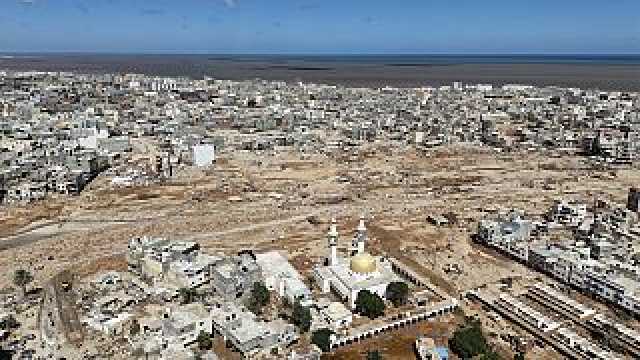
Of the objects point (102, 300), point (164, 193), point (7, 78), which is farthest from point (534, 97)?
point (7, 78)

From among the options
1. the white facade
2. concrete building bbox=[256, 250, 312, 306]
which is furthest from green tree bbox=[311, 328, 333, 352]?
the white facade

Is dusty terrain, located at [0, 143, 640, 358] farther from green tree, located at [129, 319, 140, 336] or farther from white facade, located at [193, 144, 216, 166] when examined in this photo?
green tree, located at [129, 319, 140, 336]

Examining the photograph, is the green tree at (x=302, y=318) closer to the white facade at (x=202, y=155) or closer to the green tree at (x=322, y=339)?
the green tree at (x=322, y=339)

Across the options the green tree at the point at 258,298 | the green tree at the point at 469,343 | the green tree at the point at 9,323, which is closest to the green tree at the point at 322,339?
the green tree at the point at 258,298

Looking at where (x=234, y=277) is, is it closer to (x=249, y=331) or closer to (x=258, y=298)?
(x=258, y=298)

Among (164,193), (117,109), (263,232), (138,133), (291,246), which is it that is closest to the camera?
(291,246)

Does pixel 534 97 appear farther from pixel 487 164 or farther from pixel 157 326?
pixel 157 326
